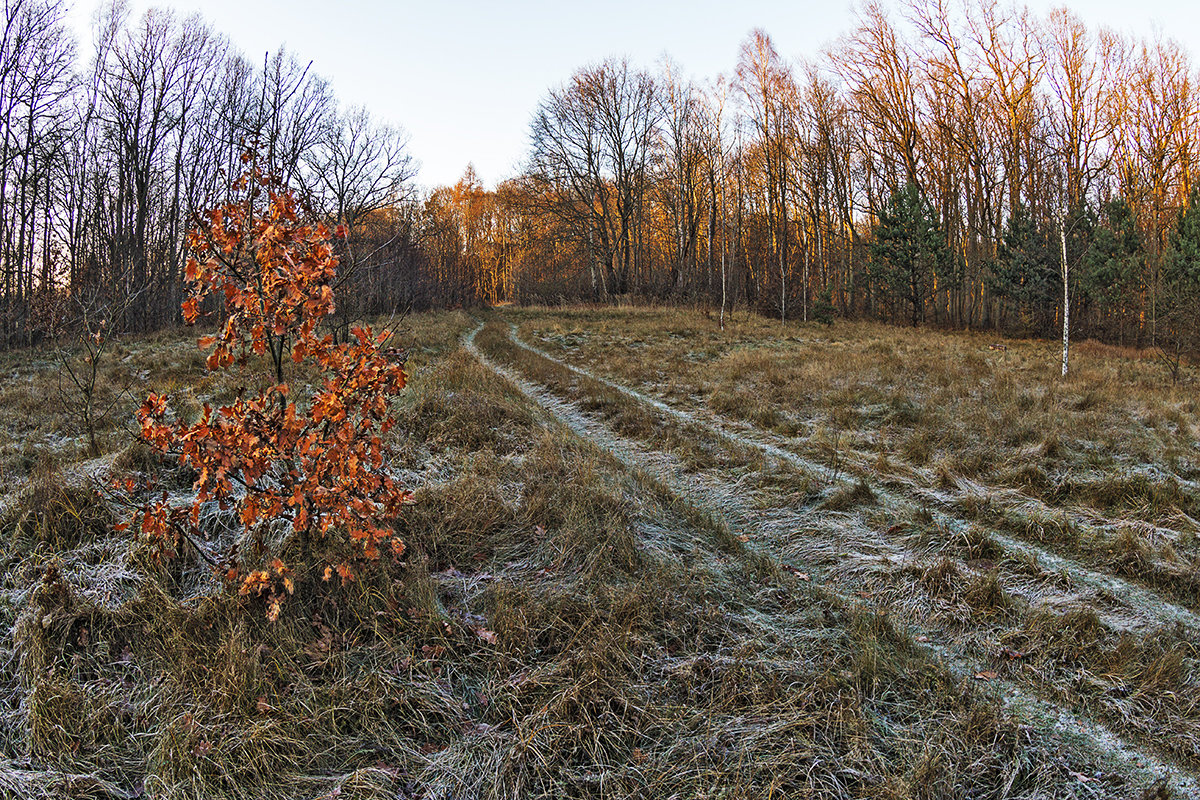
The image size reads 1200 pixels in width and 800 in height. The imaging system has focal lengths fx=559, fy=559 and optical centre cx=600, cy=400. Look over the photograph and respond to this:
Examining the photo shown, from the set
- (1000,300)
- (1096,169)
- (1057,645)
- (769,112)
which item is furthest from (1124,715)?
(1096,169)

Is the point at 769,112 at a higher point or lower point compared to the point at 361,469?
higher

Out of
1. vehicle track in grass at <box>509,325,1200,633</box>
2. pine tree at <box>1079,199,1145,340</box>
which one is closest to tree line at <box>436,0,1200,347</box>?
pine tree at <box>1079,199,1145,340</box>

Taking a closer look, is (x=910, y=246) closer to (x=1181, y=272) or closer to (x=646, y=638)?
(x=1181, y=272)

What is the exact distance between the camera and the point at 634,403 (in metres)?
8.36

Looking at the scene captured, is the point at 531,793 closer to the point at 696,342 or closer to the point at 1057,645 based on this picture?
the point at 1057,645

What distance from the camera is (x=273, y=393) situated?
272cm

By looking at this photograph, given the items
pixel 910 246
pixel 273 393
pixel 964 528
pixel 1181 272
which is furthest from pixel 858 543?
pixel 1181 272

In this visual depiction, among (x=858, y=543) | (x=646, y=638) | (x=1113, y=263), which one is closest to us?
(x=646, y=638)

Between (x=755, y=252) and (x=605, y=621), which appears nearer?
(x=605, y=621)

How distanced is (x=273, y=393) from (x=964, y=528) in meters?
4.67

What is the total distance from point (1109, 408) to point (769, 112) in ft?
66.7

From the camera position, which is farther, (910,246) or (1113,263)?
(910,246)

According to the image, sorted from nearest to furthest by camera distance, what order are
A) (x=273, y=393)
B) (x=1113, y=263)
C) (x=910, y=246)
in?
(x=273, y=393), (x=1113, y=263), (x=910, y=246)

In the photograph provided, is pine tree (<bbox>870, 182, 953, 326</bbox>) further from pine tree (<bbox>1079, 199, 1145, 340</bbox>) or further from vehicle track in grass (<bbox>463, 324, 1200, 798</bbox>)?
vehicle track in grass (<bbox>463, 324, 1200, 798</bbox>)
